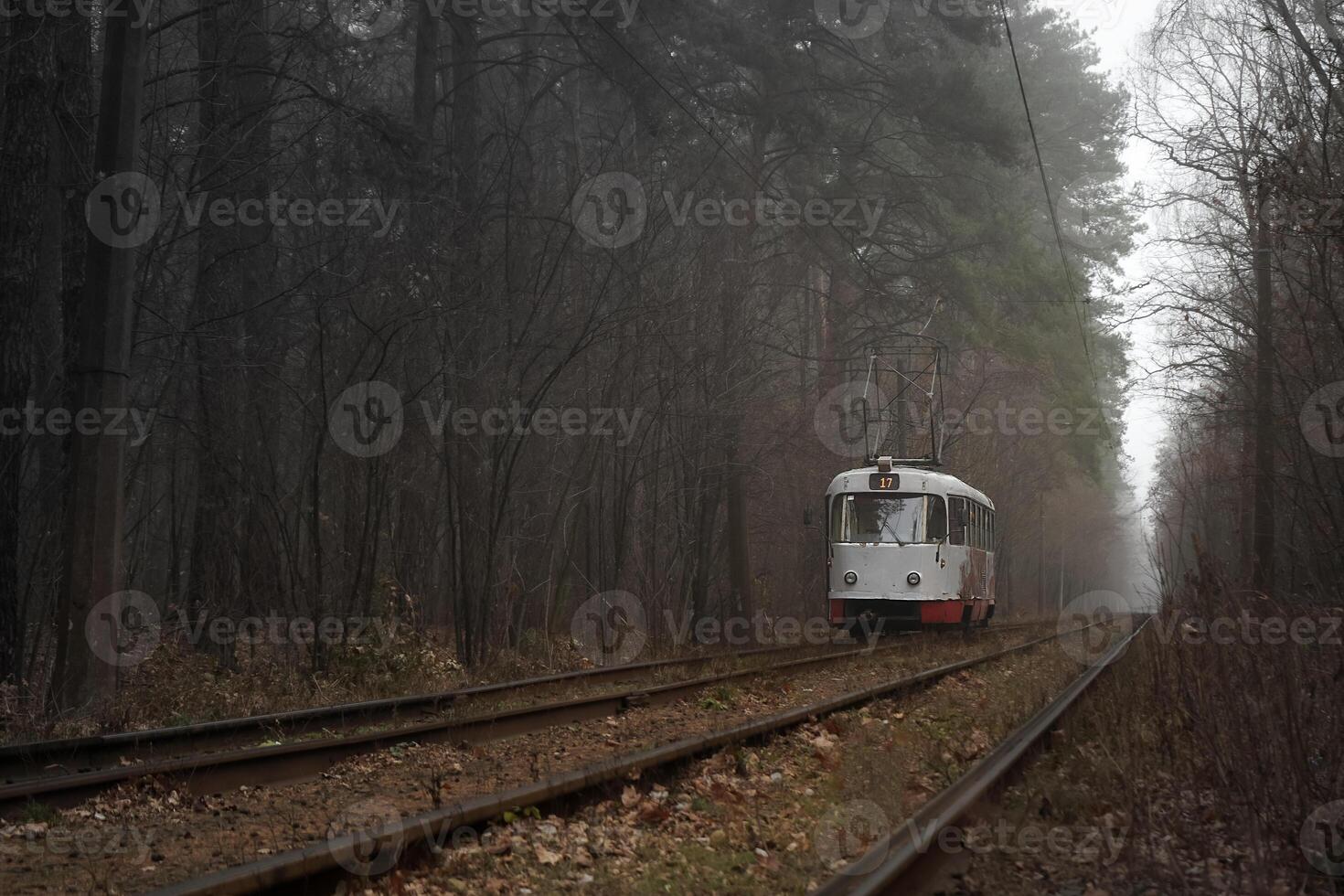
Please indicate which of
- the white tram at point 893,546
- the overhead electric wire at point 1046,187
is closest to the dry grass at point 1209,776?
the overhead electric wire at point 1046,187

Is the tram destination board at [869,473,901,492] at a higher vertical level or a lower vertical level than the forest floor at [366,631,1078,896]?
higher

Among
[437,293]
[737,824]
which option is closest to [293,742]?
[737,824]

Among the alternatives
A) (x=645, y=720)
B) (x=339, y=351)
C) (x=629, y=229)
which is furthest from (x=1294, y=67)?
(x=339, y=351)

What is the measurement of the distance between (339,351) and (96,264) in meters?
4.17

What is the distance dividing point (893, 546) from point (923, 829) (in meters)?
15.5

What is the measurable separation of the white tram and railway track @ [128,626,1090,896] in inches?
478

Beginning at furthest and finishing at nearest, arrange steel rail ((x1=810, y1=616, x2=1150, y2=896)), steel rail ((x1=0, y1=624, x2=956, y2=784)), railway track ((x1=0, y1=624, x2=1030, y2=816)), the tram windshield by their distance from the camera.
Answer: the tram windshield, steel rail ((x1=0, y1=624, x2=956, y2=784)), railway track ((x1=0, y1=624, x2=1030, y2=816)), steel rail ((x1=810, y1=616, x2=1150, y2=896))

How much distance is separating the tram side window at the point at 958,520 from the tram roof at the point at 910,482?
5.5 inches

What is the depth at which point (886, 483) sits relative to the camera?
837 inches

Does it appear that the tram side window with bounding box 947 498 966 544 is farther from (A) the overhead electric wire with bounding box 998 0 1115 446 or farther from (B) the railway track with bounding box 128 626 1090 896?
(B) the railway track with bounding box 128 626 1090 896

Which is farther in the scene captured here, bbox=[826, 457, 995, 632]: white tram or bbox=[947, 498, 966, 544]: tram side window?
bbox=[947, 498, 966, 544]: tram side window

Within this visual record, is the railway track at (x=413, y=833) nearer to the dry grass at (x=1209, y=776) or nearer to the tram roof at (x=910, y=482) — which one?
the dry grass at (x=1209, y=776)

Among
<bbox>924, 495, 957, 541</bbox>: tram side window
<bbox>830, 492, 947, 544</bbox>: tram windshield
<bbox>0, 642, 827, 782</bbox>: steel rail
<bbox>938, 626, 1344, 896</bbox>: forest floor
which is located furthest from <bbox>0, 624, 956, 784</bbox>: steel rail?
<bbox>924, 495, 957, 541</bbox>: tram side window

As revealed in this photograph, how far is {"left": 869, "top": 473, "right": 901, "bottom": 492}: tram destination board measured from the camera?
69.7ft
